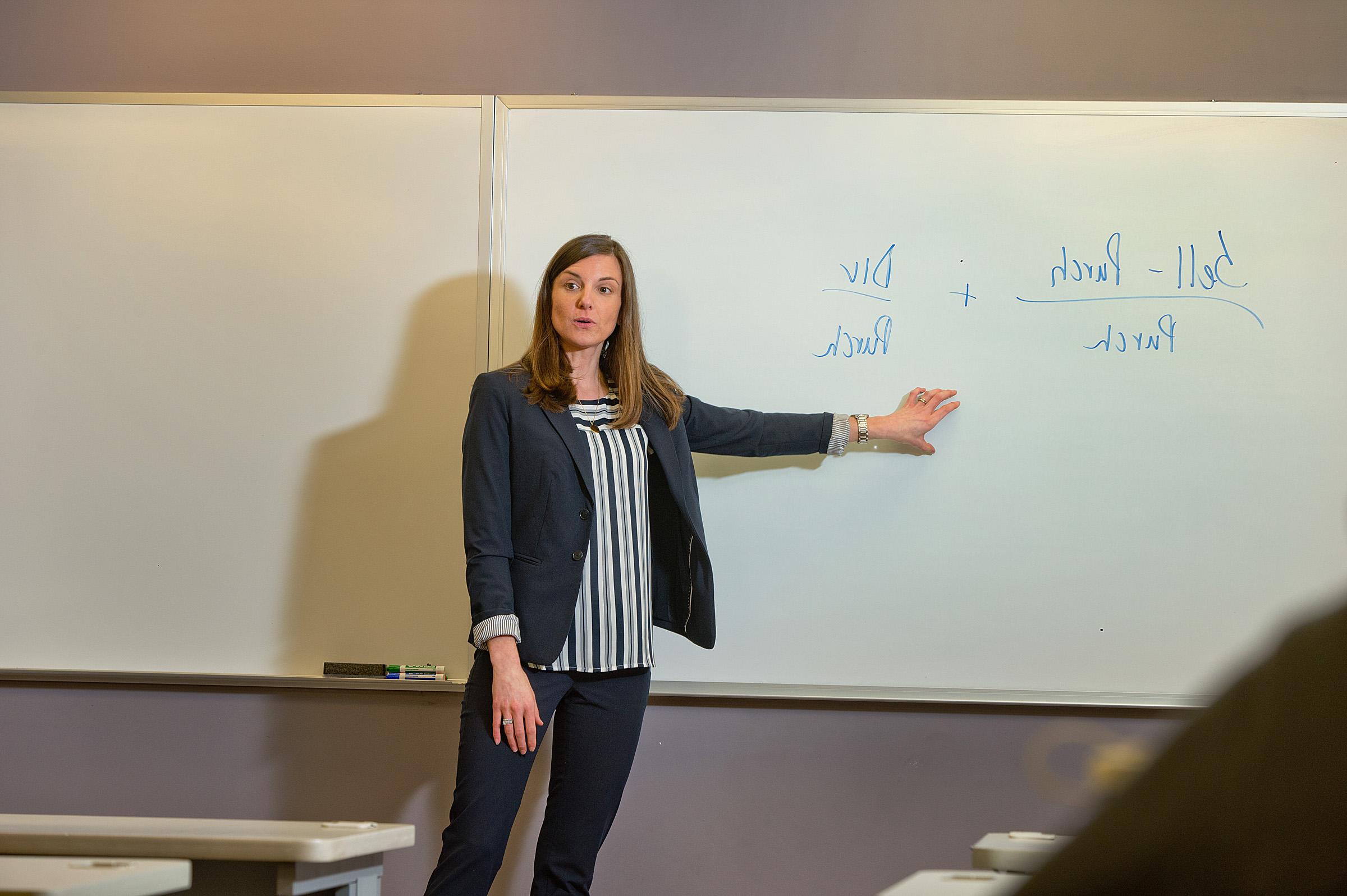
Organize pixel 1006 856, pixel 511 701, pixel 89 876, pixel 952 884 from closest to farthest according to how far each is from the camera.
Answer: pixel 89 876
pixel 952 884
pixel 1006 856
pixel 511 701

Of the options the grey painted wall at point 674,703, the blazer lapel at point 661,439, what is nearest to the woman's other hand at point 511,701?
the blazer lapel at point 661,439

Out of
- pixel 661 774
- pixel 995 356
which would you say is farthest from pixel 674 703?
pixel 995 356

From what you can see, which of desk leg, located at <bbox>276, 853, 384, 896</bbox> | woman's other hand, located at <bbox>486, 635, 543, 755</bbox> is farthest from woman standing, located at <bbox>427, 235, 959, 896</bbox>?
desk leg, located at <bbox>276, 853, 384, 896</bbox>

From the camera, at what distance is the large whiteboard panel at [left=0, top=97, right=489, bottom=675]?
222cm

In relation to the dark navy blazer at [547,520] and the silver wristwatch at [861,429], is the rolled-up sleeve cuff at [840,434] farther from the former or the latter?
the dark navy blazer at [547,520]

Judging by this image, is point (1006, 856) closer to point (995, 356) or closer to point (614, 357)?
point (614, 357)

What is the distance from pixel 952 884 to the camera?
36.3 inches

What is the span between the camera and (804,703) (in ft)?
7.07

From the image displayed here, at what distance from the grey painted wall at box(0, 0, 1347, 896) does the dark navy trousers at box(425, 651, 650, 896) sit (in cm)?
40

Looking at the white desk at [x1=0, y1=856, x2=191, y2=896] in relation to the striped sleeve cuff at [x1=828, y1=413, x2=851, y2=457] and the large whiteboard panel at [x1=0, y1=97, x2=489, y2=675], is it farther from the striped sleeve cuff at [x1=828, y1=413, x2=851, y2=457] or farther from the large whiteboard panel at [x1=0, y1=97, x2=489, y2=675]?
the striped sleeve cuff at [x1=828, y1=413, x2=851, y2=457]

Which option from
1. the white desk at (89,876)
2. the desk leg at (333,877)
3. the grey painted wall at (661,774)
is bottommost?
the grey painted wall at (661,774)

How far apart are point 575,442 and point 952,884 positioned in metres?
1.08

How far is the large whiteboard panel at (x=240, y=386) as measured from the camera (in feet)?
7.27

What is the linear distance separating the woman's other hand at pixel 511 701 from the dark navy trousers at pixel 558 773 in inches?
1.0
